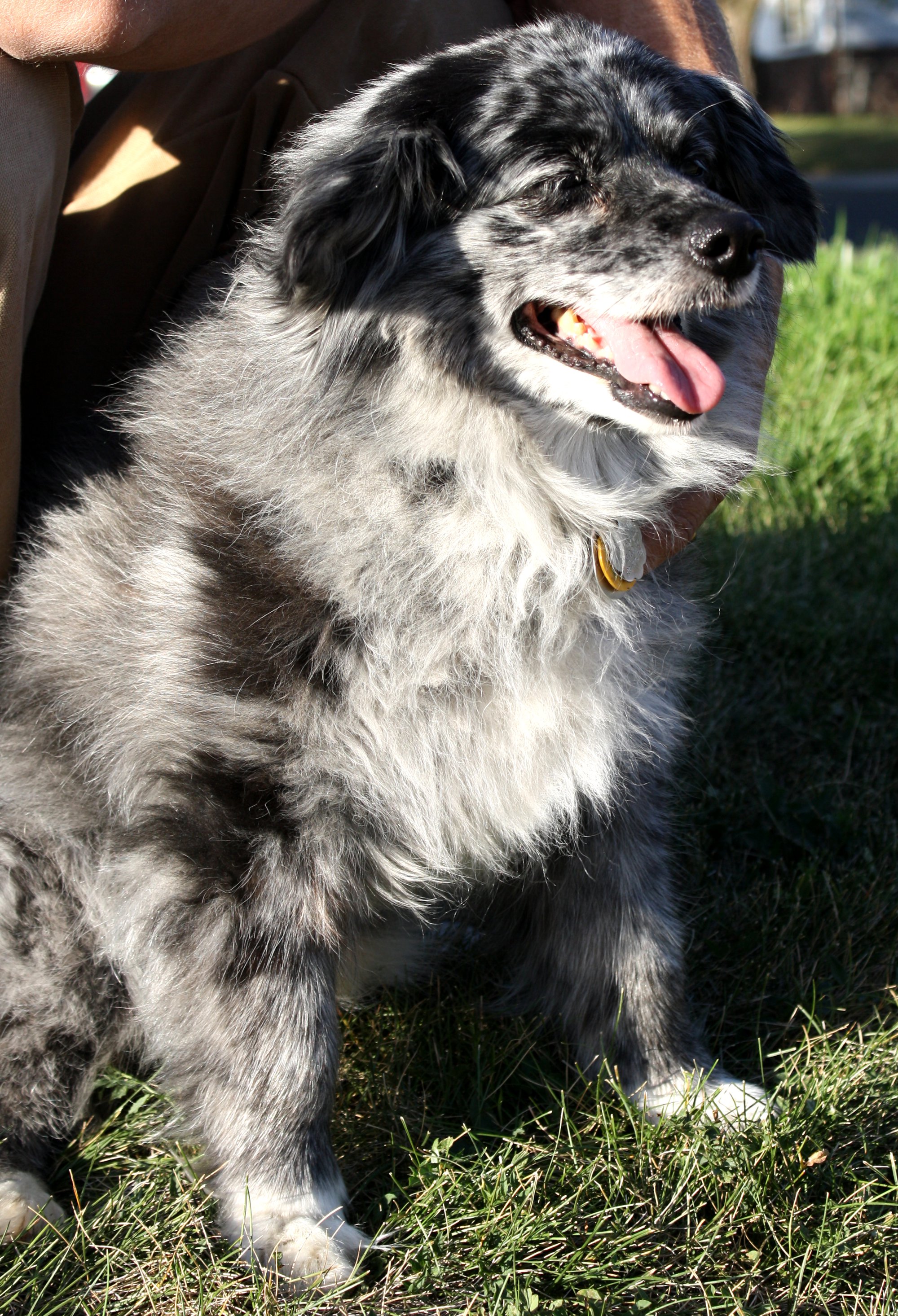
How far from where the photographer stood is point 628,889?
98.5 inches

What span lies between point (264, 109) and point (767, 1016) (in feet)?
7.52

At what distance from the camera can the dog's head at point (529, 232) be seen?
2070 mm

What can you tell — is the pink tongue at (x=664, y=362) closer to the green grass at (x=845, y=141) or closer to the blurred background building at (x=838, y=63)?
the green grass at (x=845, y=141)

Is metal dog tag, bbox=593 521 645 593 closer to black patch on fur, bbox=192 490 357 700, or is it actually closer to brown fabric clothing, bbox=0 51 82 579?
black patch on fur, bbox=192 490 357 700

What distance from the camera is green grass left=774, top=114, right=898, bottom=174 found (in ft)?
69.1

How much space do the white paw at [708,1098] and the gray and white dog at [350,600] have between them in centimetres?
2

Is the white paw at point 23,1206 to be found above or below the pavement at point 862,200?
above

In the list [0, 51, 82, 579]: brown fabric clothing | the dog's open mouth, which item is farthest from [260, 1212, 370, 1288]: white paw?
the dog's open mouth

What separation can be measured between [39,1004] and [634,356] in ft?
5.16

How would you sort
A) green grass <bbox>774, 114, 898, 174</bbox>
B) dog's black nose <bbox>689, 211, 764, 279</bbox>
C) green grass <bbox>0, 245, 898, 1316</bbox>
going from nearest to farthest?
green grass <bbox>0, 245, 898, 1316</bbox>, dog's black nose <bbox>689, 211, 764, 279</bbox>, green grass <bbox>774, 114, 898, 174</bbox>

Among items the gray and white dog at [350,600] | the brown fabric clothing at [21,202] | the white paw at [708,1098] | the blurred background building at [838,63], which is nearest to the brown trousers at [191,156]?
the brown fabric clothing at [21,202]

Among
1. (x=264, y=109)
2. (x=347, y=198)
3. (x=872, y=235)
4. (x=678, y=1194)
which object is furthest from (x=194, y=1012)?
(x=872, y=235)

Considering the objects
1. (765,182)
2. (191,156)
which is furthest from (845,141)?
(191,156)

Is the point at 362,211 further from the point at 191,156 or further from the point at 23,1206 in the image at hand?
the point at 23,1206
